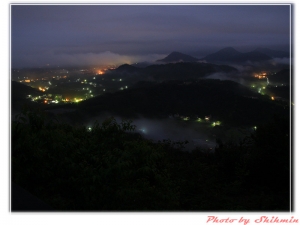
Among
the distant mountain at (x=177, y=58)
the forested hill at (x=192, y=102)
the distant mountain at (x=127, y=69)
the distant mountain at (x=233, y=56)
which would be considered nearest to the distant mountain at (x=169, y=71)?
the distant mountain at (x=127, y=69)

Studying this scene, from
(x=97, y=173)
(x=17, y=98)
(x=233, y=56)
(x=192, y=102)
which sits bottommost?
(x=97, y=173)

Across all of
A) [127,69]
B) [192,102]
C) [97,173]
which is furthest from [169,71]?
[97,173]

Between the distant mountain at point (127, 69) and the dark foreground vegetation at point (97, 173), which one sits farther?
the distant mountain at point (127, 69)

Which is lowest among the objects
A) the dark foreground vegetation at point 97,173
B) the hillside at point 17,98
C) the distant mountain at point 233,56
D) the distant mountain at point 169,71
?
the dark foreground vegetation at point 97,173

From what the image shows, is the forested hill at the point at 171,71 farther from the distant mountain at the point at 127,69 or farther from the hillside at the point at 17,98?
the hillside at the point at 17,98

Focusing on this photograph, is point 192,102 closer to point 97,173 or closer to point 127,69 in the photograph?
point 127,69

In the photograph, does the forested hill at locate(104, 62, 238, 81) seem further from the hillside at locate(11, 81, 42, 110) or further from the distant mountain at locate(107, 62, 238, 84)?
the hillside at locate(11, 81, 42, 110)
